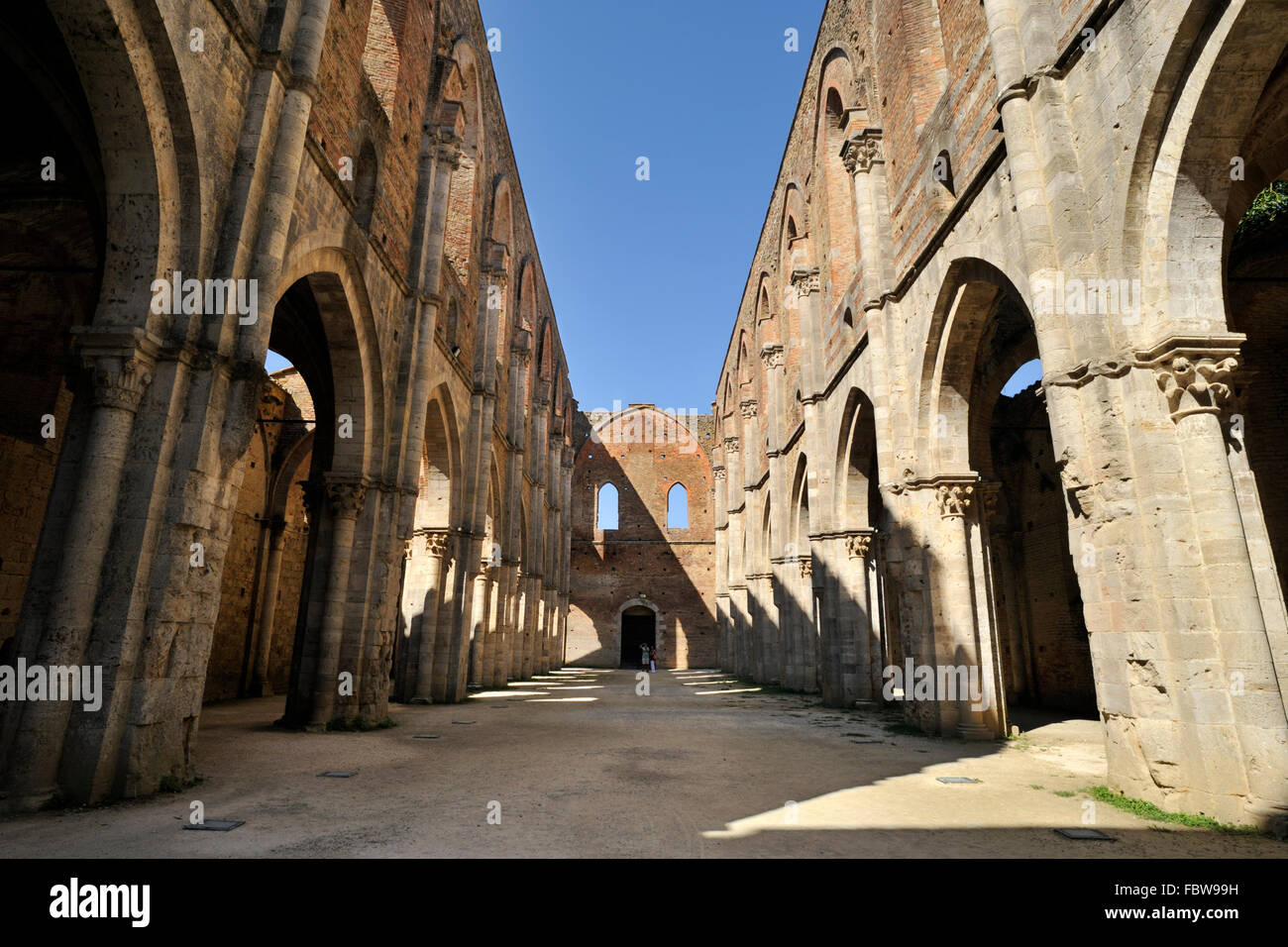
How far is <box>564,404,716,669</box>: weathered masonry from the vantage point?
3591 centimetres

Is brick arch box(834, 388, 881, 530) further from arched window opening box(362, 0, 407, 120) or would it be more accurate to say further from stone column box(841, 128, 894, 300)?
arched window opening box(362, 0, 407, 120)

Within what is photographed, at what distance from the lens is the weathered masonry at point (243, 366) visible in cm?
523

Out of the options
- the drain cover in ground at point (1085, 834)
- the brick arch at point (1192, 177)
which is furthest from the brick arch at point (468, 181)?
the drain cover in ground at point (1085, 834)

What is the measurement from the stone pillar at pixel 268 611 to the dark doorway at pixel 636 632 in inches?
838

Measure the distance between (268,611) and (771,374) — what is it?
53.1 feet

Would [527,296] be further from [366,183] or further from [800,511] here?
[366,183]

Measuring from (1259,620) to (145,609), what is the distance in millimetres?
8462

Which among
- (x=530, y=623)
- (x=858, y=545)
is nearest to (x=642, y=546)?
(x=530, y=623)

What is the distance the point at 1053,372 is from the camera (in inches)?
248

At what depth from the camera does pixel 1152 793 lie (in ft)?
16.9

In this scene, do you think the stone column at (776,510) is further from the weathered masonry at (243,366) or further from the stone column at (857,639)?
the weathered masonry at (243,366)

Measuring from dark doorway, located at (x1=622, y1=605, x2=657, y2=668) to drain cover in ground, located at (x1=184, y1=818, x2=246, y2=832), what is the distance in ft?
106

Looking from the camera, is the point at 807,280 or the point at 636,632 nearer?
the point at 807,280
